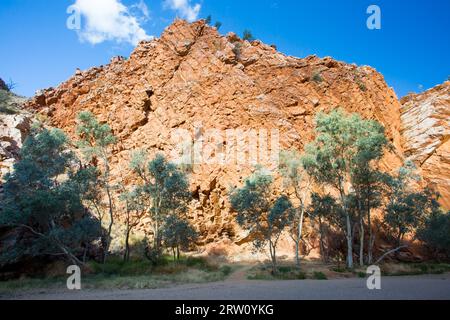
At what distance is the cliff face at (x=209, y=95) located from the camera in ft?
116

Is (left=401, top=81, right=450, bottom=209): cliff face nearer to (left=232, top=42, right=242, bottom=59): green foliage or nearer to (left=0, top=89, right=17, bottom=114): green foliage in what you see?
(left=232, top=42, right=242, bottom=59): green foliage

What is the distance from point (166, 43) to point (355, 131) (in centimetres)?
3126

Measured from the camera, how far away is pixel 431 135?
129 ft

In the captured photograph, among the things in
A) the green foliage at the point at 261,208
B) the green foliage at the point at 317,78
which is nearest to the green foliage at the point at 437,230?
the green foliage at the point at 261,208

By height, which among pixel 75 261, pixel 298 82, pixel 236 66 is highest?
pixel 236 66

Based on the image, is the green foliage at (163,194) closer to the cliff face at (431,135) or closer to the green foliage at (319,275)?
the green foliage at (319,275)

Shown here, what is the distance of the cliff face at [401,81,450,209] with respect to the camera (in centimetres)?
3641

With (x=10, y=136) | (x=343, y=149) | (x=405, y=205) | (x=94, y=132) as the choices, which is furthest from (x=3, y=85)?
(x=405, y=205)

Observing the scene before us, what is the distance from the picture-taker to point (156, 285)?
51.0ft

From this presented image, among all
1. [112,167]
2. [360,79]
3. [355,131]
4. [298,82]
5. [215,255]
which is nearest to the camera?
[355,131]

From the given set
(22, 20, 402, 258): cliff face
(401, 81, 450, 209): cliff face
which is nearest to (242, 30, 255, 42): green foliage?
(22, 20, 402, 258): cliff face

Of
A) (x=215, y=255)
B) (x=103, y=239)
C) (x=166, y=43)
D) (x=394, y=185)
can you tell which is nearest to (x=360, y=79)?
(x=394, y=185)

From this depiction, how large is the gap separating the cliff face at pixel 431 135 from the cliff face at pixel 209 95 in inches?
75.6
